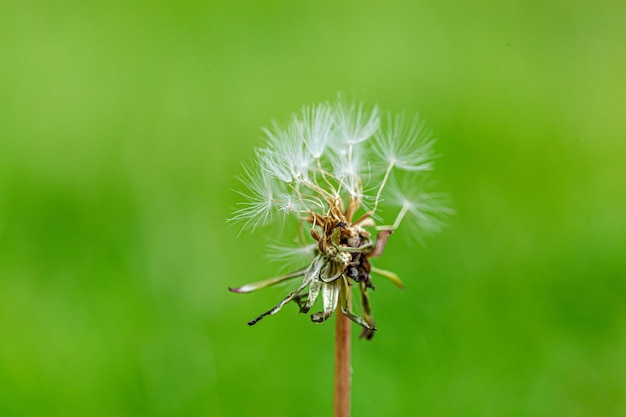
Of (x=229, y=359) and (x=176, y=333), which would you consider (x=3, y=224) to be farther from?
(x=229, y=359)

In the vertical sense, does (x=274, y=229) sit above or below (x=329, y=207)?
below

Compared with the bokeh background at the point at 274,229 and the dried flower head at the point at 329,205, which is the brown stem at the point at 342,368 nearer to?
the dried flower head at the point at 329,205

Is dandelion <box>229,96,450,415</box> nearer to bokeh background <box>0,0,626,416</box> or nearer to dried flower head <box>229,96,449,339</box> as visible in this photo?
dried flower head <box>229,96,449,339</box>

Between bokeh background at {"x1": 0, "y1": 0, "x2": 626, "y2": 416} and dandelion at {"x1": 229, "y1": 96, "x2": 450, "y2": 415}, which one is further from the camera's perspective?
bokeh background at {"x1": 0, "y1": 0, "x2": 626, "y2": 416}

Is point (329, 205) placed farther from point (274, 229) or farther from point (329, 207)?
point (274, 229)

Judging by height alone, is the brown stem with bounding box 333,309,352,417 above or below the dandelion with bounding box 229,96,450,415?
below

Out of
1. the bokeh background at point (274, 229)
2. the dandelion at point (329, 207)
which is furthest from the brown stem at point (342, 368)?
the bokeh background at point (274, 229)

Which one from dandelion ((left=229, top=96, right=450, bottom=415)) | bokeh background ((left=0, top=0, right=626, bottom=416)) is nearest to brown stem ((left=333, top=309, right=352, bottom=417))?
dandelion ((left=229, top=96, right=450, bottom=415))

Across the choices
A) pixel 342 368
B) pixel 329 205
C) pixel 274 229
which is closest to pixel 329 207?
pixel 329 205

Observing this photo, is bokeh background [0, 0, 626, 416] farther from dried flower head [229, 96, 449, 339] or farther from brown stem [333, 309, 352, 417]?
brown stem [333, 309, 352, 417]

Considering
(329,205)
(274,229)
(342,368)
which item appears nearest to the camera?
(342,368)
